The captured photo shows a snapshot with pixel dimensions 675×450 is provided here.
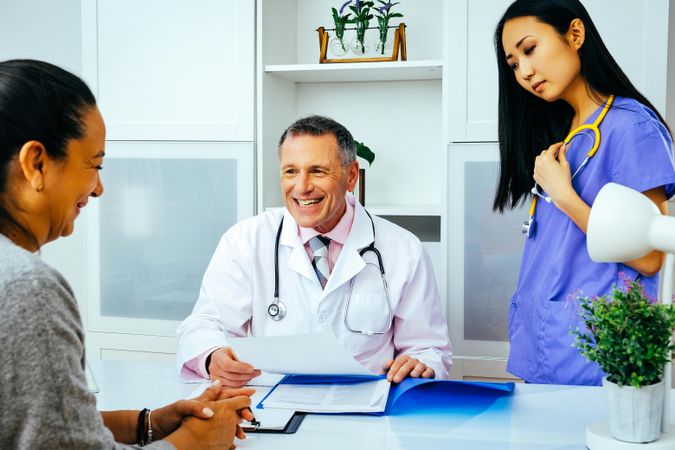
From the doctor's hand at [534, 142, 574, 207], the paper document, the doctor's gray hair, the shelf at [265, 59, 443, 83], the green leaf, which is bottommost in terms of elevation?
the paper document

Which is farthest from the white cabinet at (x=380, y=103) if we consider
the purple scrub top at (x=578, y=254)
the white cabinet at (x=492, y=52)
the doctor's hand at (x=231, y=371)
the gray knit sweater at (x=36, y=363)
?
the gray knit sweater at (x=36, y=363)

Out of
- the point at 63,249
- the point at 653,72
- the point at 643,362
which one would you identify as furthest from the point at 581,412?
the point at 63,249

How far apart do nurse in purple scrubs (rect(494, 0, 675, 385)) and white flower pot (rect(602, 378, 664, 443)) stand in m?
0.44

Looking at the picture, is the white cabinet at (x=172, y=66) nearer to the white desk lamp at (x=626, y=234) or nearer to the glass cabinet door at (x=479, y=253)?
the glass cabinet door at (x=479, y=253)

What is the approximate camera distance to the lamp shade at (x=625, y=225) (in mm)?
1111

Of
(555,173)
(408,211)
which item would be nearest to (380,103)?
(408,211)

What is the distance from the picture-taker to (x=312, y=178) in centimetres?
199

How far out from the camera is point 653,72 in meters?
2.40

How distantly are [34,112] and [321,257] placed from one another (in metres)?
1.15

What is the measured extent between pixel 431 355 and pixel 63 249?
2110 millimetres

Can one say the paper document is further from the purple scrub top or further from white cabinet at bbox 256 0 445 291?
white cabinet at bbox 256 0 445 291

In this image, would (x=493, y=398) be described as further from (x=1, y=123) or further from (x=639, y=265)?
(x=1, y=123)

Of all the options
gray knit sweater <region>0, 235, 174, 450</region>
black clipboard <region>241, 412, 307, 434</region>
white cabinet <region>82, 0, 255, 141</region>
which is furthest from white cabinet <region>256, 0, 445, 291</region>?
gray knit sweater <region>0, 235, 174, 450</region>

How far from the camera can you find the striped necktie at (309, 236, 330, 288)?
6.48 feet
